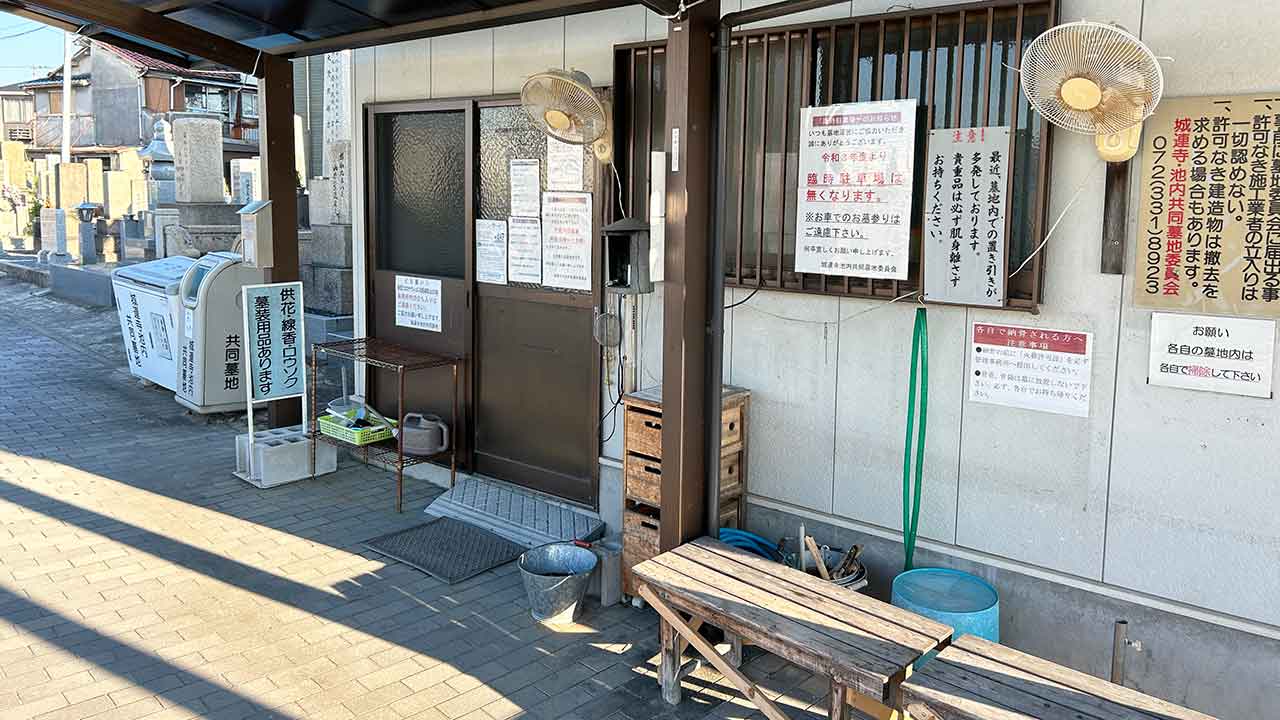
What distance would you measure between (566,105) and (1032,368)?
128 inches

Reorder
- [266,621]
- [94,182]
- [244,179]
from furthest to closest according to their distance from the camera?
1. [94,182]
2. [244,179]
3. [266,621]

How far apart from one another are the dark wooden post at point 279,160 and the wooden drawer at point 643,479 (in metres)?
4.36

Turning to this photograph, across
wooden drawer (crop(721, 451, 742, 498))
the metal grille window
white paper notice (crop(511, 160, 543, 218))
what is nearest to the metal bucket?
wooden drawer (crop(721, 451, 742, 498))

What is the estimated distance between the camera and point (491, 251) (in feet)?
25.8

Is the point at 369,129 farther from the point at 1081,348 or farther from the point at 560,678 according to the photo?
the point at 1081,348

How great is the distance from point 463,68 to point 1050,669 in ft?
19.9

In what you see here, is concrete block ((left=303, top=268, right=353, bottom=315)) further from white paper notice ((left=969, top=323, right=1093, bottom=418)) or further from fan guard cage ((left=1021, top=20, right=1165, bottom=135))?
fan guard cage ((left=1021, top=20, right=1165, bottom=135))

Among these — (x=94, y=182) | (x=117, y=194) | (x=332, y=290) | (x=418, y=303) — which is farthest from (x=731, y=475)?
(x=94, y=182)

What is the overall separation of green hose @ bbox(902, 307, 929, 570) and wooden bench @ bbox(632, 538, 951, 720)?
898 mm

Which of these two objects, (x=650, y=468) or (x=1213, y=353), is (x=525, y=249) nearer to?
(x=650, y=468)

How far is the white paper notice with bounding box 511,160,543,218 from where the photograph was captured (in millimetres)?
7488

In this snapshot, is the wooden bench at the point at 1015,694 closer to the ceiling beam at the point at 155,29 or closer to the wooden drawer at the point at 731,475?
the wooden drawer at the point at 731,475

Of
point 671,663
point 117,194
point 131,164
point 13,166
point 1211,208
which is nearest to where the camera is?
point 1211,208

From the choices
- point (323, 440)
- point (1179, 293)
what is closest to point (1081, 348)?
point (1179, 293)
